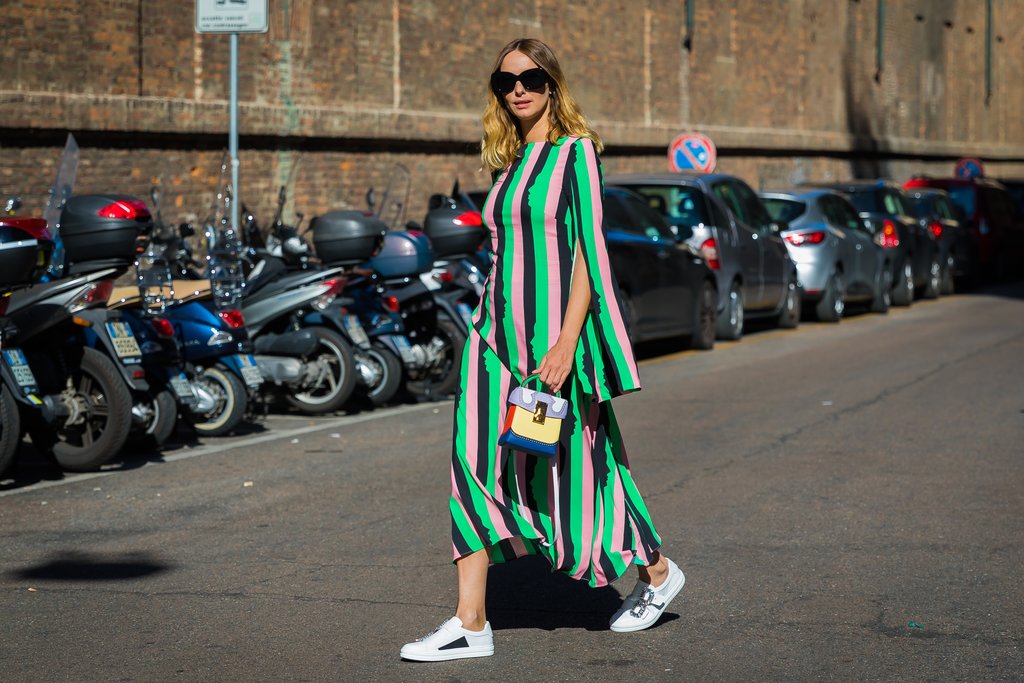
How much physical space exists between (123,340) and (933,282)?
58.5 feet

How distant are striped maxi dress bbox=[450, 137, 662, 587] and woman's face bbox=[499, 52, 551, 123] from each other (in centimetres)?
10

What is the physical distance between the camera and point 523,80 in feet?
16.2

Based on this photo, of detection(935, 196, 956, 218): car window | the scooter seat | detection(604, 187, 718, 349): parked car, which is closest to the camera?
the scooter seat

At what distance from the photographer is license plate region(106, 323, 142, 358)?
885 centimetres

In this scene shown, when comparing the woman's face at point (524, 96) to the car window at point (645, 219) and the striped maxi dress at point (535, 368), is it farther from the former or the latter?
the car window at point (645, 219)

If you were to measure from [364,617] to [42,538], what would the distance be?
2096 mm

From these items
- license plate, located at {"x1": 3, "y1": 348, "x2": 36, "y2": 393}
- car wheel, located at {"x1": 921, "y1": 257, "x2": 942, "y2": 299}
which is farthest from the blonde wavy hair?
car wheel, located at {"x1": 921, "y1": 257, "x2": 942, "y2": 299}

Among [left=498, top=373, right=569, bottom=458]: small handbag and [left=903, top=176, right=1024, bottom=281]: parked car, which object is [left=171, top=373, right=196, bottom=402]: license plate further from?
[left=903, top=176, right=1024, bottom=281]: parked car

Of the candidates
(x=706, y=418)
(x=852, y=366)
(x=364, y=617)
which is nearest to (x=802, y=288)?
(x=852, y=366)

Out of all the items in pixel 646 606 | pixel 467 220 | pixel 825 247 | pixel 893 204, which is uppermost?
pixel 893 204

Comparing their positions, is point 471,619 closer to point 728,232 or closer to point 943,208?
point 728,232

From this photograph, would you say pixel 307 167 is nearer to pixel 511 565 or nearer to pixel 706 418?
pixel 706 418

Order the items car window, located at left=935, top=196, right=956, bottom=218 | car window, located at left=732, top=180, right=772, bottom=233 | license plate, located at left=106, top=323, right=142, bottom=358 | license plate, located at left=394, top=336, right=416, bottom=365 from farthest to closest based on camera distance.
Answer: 1. car window, located at left=935, top=196, right=956, bottom=218
2. car window, located at left=732, top=180, right=772, bottom=233
3. license plate, located at left=394, top=336, right=416, bottom=365
4. license plate, located at left=106, top=323, right=142, bottom=358

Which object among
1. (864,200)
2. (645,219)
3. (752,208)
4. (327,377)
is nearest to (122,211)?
(327,377)
